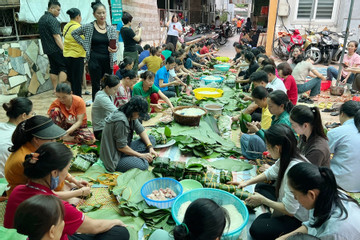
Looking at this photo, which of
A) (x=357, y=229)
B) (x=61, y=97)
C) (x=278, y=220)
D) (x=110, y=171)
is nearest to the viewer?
(x=357, y=229)

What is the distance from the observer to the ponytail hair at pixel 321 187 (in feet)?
4.77

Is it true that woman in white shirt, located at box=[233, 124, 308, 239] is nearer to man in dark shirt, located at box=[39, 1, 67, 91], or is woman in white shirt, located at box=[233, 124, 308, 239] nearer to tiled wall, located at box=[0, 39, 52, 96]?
man in dark shirt, located at box=[39, 1, 67, 91]

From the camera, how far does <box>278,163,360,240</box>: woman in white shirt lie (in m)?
1.43

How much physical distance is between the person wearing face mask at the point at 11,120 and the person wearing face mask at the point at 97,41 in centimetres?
201

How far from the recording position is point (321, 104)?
5637 millimetres

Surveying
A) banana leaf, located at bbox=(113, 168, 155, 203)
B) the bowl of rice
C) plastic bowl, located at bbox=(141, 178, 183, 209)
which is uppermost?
the bowl of rice

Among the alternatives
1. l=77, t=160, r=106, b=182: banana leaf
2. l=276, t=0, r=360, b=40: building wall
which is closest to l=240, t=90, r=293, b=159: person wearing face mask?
l=77, t=160, r=106, b=182: banana leaf

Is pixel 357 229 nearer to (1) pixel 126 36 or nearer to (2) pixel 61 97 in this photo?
(2) pixel 61 97

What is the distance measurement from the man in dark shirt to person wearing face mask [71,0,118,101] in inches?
25.3

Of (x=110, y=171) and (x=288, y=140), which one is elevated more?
(x=288, y=140)

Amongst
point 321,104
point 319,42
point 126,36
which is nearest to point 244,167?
point 321,104

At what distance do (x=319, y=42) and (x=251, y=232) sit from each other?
9824 millimetres

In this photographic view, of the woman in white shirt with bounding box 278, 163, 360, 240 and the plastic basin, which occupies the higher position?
the woman in white shirt with bounding box 278, 163, 360, 240

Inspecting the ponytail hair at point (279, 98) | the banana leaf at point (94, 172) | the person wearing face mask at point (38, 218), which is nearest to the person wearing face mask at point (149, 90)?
the banana leaf at point (94, 172)
